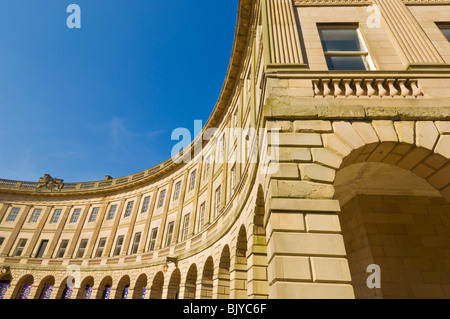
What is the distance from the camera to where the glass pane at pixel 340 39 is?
7223mm

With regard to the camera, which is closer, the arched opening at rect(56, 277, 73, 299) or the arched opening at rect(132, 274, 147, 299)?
the arched opening at rect(132, 274, 147, 299)

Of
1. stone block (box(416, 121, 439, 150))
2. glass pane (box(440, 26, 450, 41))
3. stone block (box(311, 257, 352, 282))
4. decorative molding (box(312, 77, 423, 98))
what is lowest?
stone block (box(311, 257, 352, 282))

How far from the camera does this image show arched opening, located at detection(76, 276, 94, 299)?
25062 mm

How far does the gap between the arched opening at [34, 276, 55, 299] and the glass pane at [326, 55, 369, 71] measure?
1338 inches

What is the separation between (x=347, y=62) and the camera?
6906 mm

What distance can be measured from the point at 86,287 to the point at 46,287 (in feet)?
17.4

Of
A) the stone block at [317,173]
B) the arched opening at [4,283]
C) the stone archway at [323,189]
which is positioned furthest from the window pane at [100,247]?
the stone block at [317,173]

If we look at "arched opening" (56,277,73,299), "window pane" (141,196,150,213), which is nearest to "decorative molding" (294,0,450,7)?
"window pane" (141,196,150,213)

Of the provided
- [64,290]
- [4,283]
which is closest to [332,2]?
[64,290]

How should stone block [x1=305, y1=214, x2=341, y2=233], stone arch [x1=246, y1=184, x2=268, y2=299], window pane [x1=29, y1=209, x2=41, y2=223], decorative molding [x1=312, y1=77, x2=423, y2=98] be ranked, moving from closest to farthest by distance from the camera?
stone block [x1=305, y1=214, x2=341, y2=233]
decorative molding [x1=312, y1=77, x2=423, y2=98]
stone arch [x1=246, y1=184, x2=268, y2=299]
window pane [x1=29, y1=209, x2=41, y2=223]

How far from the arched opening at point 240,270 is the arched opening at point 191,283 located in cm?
682

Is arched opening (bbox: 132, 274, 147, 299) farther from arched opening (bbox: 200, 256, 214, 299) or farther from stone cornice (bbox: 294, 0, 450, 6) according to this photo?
stone cornice (bbox: 294, 0, 450, 6)

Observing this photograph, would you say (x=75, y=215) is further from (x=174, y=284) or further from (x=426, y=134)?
(x=426, y=134)

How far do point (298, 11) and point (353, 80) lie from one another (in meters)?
3.77
